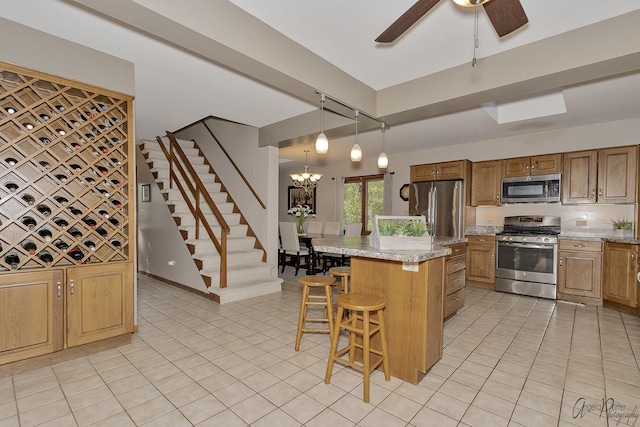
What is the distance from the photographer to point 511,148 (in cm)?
522

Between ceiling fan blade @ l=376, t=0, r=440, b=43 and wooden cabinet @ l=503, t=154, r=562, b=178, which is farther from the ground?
ceiling fan blade @ l=376, t=0, r=440, b=43

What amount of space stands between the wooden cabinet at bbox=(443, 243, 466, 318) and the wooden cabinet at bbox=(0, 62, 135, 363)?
3.20 m

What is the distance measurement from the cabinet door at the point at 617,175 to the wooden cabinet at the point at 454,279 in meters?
2.42

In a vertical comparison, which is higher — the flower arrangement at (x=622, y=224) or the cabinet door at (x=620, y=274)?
the flower arrangement at (x=622, y=224)

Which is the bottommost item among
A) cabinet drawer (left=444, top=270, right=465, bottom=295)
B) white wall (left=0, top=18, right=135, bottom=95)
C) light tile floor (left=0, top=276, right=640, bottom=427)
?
light tile floor (left=0, top=276, right=640, bottom=427)

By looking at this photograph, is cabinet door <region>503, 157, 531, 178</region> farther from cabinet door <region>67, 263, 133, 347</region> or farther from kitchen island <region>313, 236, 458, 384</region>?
cabinet door <region>67, 263, 133, 347</region>

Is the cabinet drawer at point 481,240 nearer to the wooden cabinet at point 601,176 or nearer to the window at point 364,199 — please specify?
the wooden cabinet at point 601,176

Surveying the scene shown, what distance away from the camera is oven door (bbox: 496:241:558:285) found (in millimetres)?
4500

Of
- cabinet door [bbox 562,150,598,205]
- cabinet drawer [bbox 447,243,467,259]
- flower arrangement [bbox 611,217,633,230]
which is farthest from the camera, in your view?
cabinet door [bbox 562,150,598,205]

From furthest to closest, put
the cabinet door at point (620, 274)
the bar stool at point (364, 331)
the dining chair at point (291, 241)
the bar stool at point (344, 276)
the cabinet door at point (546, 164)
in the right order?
the dining chair at point (291, 241)
the cabinet door at point (546, 164)
the cabinet door at point (620, 274)
the bar stool at point (344, 276)
the bar stool at point (364, 331)

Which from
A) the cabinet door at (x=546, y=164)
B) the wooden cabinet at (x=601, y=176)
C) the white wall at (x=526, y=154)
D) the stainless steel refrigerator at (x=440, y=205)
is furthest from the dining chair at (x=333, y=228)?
the wooden cabinet at (x=601, y=176)

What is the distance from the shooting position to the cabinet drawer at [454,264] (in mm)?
3338

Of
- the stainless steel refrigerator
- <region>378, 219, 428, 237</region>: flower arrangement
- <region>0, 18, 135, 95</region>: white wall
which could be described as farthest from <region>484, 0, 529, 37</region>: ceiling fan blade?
the stainless steel refrigerator

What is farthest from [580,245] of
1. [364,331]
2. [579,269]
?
[364,331]
